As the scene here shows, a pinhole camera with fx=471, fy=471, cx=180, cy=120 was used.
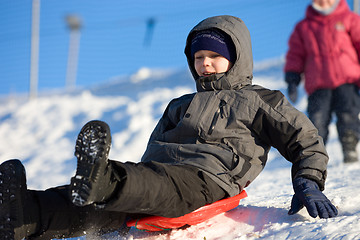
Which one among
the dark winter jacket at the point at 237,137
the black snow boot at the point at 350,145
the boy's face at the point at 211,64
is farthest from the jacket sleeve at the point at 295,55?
the dark winter jacket at the point at 237,137

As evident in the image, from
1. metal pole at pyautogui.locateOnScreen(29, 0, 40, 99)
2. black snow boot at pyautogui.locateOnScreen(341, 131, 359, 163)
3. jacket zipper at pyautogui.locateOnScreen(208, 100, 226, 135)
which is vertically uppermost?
metal pole at pyautogui.locateOnScreen(29, 0, 40, 99)

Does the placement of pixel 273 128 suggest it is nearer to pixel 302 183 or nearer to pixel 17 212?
pixel 302 183

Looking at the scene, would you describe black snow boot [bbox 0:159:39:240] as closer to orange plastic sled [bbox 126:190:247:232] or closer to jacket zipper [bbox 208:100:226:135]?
orange plastic sled [bbox 126:190:247:232]

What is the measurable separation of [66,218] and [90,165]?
45 centimetres

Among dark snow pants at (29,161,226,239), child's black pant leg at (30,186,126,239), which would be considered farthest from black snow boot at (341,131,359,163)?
child's black pant leg at (30,186,126,239)

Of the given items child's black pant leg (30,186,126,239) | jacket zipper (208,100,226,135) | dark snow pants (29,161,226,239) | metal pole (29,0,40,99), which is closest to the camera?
dark snow pants (29,161,226,239)

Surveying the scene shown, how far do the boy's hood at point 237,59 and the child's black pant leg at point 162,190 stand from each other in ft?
1.87

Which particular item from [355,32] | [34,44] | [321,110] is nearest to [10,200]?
[321,110]

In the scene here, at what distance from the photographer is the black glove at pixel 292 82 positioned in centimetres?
429

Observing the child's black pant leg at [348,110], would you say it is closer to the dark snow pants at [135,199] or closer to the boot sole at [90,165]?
the dark snow pants at [135,199]

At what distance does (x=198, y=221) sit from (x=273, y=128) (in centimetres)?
52

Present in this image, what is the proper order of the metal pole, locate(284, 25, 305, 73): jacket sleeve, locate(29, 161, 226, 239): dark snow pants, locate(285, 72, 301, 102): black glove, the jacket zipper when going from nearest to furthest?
locate(29, 161, 226, 239): dark snow pants < the jacket zipper < locate(285, 72, 301, 102): black glove < locate(284, 25, 305, 73): jacket sleeve < the metal pole

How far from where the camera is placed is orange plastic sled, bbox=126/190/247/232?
185 cm

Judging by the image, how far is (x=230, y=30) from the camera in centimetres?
245
